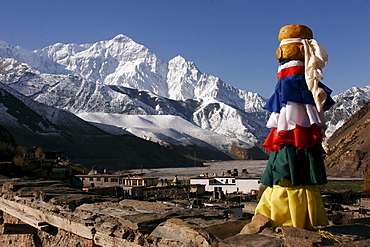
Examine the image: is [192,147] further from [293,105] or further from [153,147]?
[293,105]

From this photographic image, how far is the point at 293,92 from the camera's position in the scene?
522 cm

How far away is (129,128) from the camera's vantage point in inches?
6998

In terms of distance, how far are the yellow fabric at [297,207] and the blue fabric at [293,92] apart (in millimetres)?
1016

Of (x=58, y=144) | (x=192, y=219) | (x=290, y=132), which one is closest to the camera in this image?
(x=290, y=132)

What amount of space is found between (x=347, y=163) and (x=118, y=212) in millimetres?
70323

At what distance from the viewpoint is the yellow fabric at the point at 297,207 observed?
4871 mm

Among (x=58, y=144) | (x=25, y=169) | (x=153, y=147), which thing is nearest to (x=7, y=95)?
(x=58, y=144)

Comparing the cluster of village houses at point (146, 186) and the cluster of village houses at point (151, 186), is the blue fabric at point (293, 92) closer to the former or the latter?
the cluster of village houses at point (146, 186)

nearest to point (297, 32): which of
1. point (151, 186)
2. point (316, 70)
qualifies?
point (316, 70)

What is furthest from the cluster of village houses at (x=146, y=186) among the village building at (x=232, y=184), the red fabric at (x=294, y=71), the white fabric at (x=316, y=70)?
the white fabric at (x=316, y=70)

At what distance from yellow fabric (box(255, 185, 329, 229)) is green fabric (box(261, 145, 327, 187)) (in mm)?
109

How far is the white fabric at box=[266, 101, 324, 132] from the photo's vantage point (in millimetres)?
5109

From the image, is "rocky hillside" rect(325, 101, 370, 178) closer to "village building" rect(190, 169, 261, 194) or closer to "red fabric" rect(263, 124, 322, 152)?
"village building" rect(190, 169, 261, 194)

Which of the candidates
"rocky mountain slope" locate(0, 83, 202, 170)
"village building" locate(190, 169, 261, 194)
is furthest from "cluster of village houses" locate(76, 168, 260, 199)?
"rocky mountain slope" locate(0, 83, 202, 170)
